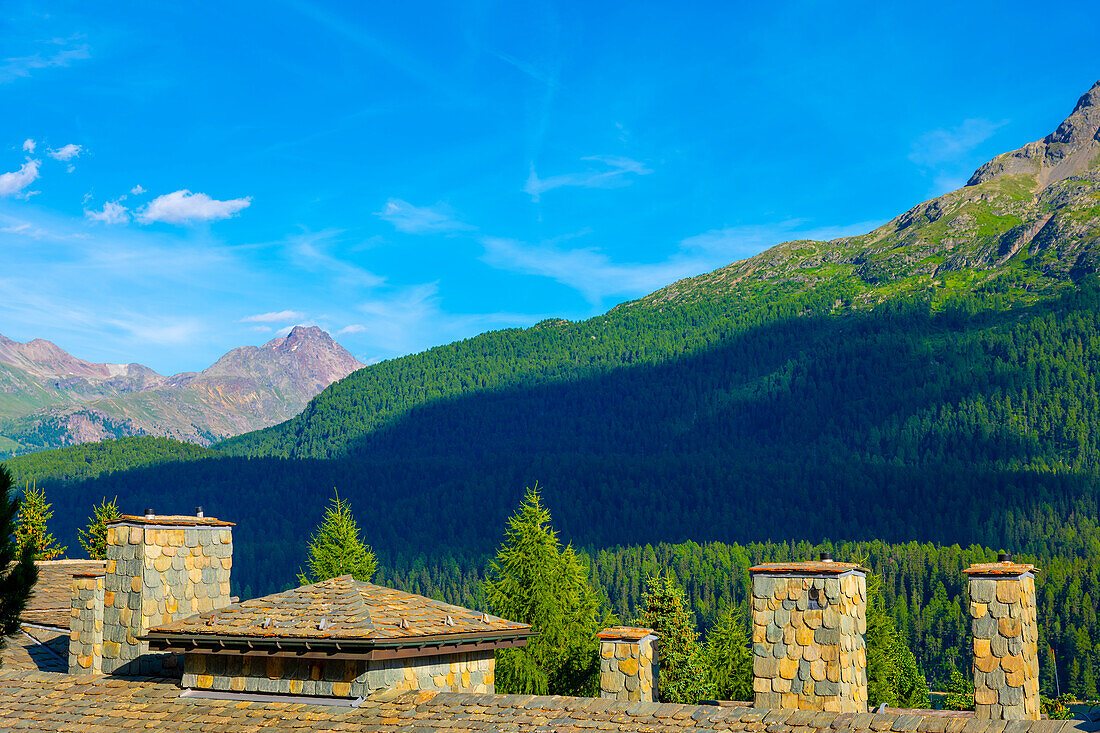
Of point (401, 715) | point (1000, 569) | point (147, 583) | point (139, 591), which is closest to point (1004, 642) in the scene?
point (1000, 569)

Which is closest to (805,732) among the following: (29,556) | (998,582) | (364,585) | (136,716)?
(998,582)

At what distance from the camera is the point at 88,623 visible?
22.4 meters

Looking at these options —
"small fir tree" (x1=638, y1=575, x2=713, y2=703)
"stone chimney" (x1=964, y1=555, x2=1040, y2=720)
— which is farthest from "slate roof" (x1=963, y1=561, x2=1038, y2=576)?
"small fir tree" (x1=638, y1=575, x2=713, y2=703)

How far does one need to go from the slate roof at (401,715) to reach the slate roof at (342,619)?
1131 millimetres

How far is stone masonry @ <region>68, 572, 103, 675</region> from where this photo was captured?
22.3 metres

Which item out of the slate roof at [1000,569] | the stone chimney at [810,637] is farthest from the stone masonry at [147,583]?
the slate roof at [1000,569]

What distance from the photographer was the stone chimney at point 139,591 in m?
21.9

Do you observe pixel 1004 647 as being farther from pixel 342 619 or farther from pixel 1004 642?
pixel 342 619

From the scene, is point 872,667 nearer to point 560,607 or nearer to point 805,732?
point 560,607

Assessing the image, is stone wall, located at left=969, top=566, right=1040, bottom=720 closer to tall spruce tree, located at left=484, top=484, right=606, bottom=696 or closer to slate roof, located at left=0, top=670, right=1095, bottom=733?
slate roof, located at left=0, top=670, right=1095, bottom=733

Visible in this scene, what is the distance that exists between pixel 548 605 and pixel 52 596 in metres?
25.1

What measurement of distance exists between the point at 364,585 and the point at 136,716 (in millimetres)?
4533

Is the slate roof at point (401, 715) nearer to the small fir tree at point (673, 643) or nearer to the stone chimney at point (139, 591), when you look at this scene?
the stone chimney at point (139, 591)

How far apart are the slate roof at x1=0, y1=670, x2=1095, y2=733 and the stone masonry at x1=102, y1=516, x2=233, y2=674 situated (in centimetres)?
72
